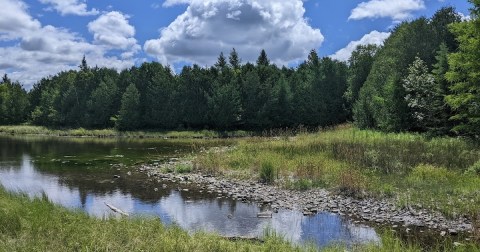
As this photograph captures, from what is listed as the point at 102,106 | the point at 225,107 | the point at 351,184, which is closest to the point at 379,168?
the point at 351,184

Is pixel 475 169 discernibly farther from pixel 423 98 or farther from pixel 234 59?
pixel 234 59

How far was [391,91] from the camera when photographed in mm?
45469

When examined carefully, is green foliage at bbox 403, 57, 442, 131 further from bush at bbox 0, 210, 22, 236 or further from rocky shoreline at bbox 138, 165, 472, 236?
bush at bbox 0, 210, 22, 236

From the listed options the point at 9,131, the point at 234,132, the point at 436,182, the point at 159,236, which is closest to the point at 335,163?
the point at 436,182

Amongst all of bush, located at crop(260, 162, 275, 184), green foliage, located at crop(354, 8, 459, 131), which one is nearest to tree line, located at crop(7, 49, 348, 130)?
green foliage, located at crop(354, 8, 459, 131)

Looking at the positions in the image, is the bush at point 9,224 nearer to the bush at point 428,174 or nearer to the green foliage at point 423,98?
the bush at point 428,174

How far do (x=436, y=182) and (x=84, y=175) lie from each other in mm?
21416

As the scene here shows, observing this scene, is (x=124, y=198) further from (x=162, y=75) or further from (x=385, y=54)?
(x=162, y=75)

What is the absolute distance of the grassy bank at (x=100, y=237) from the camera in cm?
978

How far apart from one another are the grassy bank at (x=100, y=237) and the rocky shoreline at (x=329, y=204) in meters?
4.79

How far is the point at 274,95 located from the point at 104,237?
7166cm

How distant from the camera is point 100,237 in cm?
1028

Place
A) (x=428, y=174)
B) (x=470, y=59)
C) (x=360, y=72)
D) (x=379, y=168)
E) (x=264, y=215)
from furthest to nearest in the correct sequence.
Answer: (x=360, y=72) < (x=470, y=59) < (x=379, y=168) < (x=428, y=174) < (x=264, y=215)

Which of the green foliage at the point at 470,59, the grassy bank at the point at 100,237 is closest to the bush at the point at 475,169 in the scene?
the green foliage at the point at 470,59
